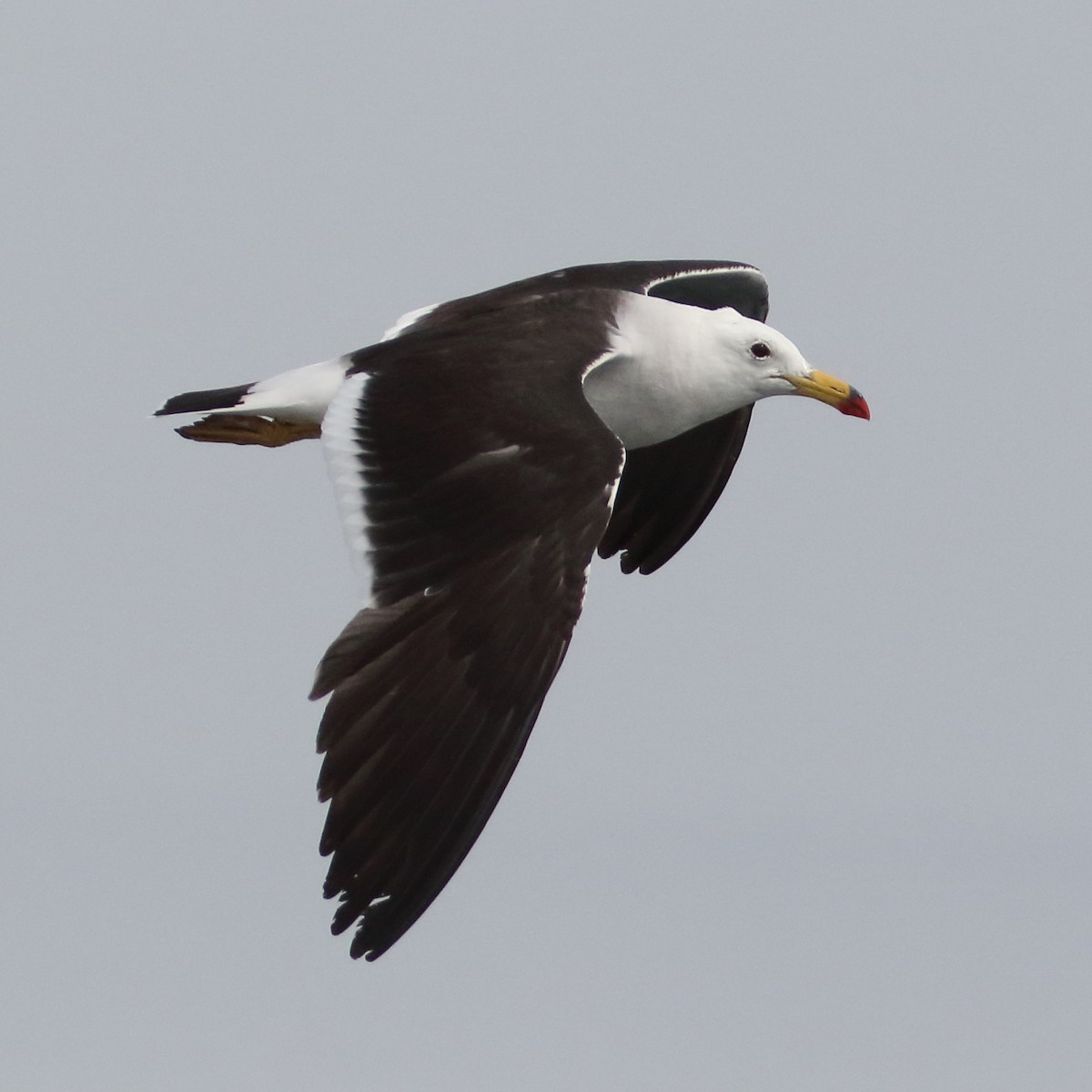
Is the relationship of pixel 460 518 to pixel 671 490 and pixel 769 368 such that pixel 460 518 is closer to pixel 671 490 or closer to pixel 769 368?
pixel 769 368

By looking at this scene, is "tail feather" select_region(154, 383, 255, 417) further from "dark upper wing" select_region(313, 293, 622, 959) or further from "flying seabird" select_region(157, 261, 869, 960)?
"dark upper wing" select_region(313, 293, 622, 959)

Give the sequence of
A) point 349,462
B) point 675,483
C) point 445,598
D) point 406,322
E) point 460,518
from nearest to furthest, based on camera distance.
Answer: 1. point 445,598
2. point 460,518
3. point 349,462
4. point 406,322
5. point 675,483

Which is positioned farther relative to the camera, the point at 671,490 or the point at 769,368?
the point at 671,490

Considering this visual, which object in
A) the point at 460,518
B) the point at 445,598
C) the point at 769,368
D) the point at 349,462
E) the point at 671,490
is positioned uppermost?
the point at 769,368

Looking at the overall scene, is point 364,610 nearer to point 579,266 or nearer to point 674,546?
point 579,266

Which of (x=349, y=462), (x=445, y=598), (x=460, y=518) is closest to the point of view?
(x=445, y=598)

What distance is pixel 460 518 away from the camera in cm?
958

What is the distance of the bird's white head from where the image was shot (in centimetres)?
1155

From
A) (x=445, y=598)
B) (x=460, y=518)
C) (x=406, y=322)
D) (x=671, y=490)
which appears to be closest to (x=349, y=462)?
(x=460, y=518)

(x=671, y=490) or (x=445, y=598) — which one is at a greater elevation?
(x=671, y=490)

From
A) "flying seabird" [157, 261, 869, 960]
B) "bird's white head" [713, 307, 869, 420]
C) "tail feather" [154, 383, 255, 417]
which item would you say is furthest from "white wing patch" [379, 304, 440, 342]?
"bird's white head" [713, 307, 869, 420]

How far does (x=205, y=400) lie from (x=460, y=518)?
9.04ft

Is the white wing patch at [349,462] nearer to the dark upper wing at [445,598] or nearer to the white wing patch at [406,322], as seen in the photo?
the dark upper wing at [445,598]

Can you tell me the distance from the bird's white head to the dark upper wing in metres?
1.49
